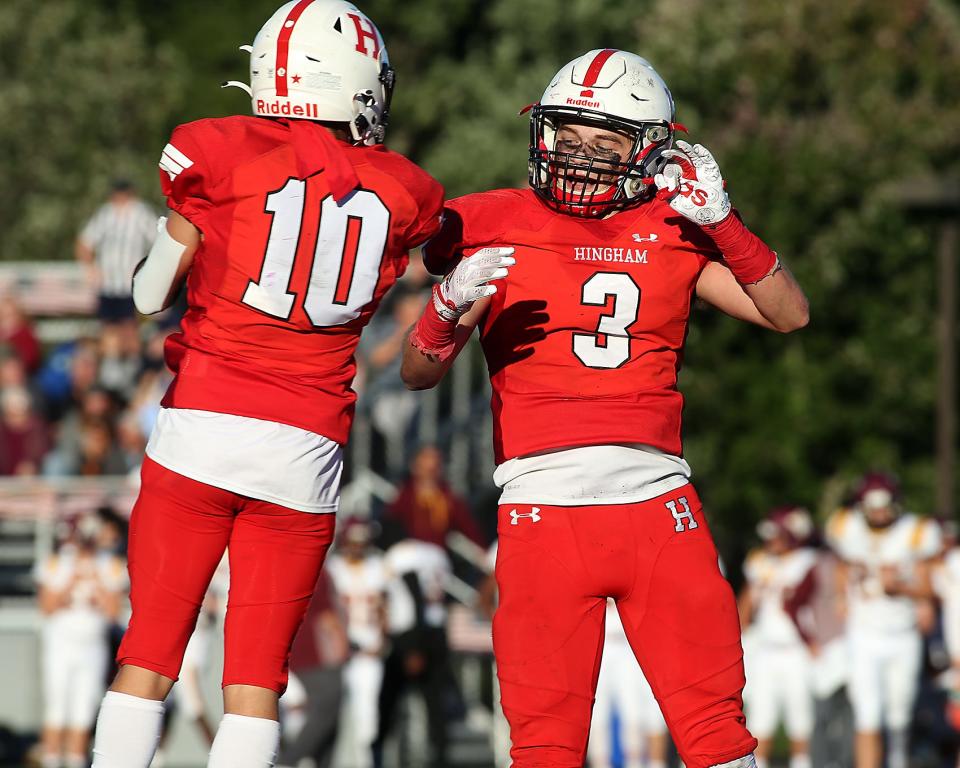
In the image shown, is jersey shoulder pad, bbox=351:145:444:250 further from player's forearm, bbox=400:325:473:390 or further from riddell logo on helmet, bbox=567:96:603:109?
riddell logo on helmet, bbox=567:96:603:109

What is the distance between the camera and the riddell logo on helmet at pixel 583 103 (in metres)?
4.70

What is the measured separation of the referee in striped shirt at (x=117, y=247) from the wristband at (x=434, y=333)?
9.13 m

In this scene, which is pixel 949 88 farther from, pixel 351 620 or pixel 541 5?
pixel 351 620

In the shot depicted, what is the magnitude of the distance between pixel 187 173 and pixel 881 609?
803cm

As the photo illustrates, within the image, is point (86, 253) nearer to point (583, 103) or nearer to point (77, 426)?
point (77, 426)

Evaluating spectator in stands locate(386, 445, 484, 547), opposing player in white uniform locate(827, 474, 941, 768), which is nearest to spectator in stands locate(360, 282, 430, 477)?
spectator in stands locate(386, 445, 484, 547)

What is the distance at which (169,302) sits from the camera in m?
4.66

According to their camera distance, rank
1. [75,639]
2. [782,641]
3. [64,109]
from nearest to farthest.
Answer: [75,639] → [782,641] → [64,109]

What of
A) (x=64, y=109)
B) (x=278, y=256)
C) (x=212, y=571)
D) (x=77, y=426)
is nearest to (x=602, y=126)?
(x=278, y=256)

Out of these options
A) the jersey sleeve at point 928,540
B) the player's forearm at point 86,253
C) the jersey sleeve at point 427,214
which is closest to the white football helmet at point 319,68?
the jersey sleeve at point 427,214

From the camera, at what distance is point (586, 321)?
15.3 ft

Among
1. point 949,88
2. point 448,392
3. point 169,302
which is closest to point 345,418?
point 169,302

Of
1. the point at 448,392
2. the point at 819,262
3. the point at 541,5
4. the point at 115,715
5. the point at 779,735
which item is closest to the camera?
the point at 115,715

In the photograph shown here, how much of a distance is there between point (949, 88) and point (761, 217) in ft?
14.0
